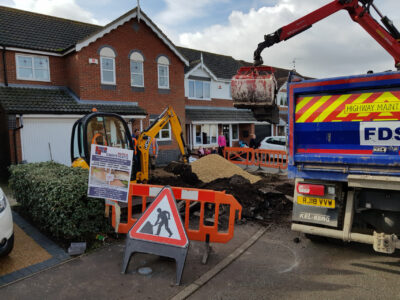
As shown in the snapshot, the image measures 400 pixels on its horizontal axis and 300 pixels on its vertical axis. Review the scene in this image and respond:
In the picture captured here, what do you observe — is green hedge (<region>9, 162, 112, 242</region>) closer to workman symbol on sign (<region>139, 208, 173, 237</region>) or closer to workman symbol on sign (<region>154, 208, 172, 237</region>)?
workman symbol on sign (<region>139, 208, 173, 237</region>)

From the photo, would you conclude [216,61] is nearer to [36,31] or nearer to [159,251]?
[36,31]

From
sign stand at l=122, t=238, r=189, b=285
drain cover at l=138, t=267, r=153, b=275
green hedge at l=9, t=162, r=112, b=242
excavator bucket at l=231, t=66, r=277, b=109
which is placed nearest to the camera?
sign stand at l=122, t=238, r=189, b=285

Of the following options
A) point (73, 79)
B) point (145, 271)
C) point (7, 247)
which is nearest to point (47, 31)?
point (73, 79)

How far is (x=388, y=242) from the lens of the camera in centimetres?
390

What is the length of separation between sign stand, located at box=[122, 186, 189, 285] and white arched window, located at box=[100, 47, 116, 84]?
12648 millimetres

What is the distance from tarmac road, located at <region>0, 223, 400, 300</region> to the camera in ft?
12.7

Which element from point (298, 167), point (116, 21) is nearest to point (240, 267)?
point (298, 167)

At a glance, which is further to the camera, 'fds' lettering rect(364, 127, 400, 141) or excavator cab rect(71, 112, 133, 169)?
excavator cab rect(71, 112, 133, 169)

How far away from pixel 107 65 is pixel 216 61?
12.5m

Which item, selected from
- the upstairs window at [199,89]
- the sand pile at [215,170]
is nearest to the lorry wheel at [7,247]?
the sand pile at [215,170]

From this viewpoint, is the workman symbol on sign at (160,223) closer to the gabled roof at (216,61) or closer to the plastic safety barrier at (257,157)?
the plastic safety barrier at (257,157)

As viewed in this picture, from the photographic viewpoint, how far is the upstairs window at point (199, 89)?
22000 mm

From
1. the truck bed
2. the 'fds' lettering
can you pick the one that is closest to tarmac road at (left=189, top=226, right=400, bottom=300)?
the truck bed

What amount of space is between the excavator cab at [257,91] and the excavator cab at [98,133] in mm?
3169
